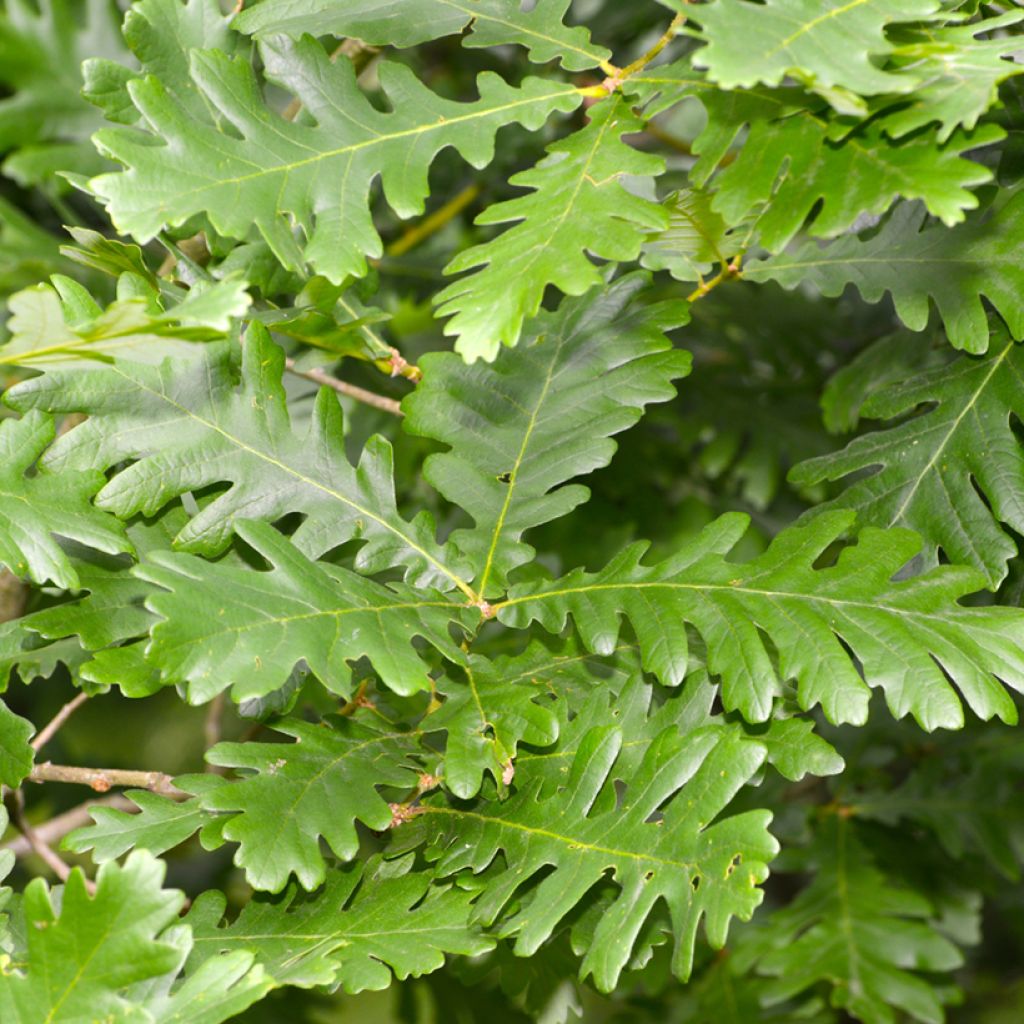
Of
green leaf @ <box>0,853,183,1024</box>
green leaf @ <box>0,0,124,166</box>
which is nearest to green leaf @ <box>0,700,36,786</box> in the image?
green leaf @ <box>0,853,183,1024</box>

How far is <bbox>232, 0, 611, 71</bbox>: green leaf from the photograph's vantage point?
96cm

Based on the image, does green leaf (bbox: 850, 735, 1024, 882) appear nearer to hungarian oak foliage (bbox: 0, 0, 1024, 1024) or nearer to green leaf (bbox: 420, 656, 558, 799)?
hungarian oak foliage (bbox: 0, 0, 1024, 1024)

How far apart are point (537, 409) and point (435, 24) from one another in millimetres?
316

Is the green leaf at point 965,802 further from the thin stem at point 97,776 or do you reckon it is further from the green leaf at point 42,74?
the green leaf at point 42,74

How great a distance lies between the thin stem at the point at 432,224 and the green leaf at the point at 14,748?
3.65 feet

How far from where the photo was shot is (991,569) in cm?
A: 99

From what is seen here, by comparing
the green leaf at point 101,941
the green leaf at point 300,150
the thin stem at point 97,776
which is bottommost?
the thin stem at point 97,776

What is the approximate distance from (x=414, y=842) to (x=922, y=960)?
886 mm

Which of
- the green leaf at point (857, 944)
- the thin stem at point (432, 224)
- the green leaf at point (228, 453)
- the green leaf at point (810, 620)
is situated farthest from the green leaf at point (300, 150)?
the green leaf at point (857, 944)

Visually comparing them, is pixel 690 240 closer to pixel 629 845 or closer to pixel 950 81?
pixel 950 81

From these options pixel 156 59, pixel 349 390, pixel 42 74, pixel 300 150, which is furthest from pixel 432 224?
pixel 300 150

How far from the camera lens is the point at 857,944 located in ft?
5.02

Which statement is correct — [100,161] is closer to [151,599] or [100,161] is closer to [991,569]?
[151,599]

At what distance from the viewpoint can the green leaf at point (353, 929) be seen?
2.61 feet
